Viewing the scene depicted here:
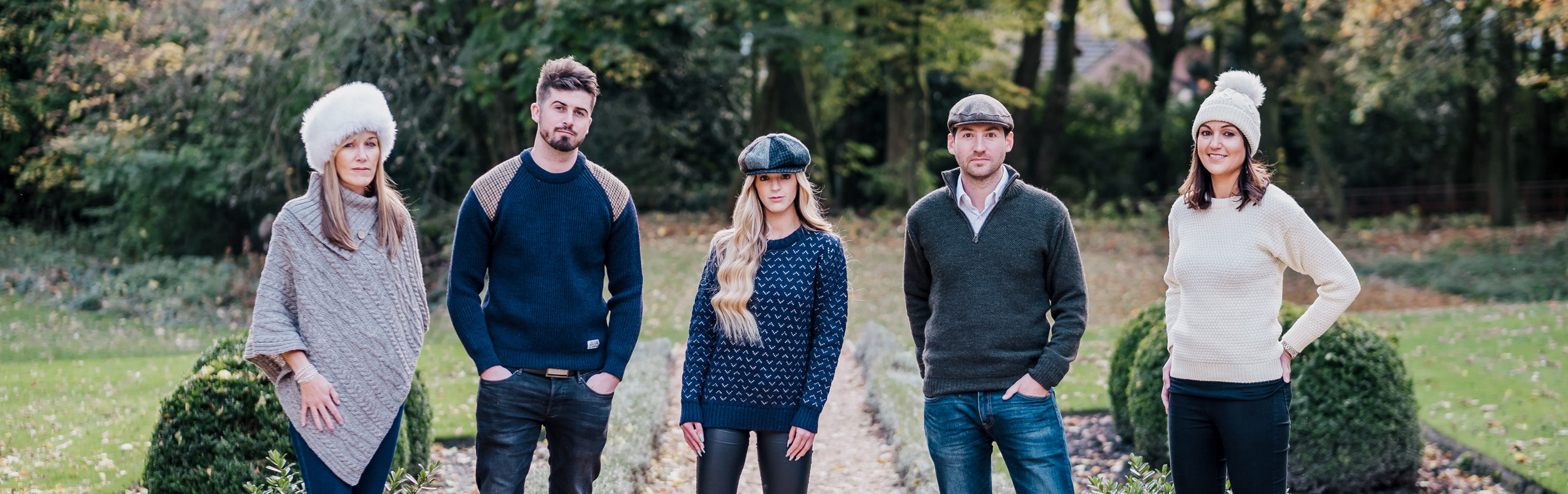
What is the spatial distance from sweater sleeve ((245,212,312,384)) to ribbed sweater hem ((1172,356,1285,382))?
2.71m

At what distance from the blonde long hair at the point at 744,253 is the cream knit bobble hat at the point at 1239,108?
1.23 metres

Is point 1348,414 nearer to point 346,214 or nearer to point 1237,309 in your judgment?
point 1237,309

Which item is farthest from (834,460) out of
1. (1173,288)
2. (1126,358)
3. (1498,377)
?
(1498,377)

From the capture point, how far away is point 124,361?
9.16m

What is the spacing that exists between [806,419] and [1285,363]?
151 cm

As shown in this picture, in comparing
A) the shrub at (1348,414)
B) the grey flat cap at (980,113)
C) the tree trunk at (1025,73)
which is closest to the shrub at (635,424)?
the grey flat cap at (980,113)

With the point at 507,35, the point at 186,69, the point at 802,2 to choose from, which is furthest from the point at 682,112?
the point at 186,69

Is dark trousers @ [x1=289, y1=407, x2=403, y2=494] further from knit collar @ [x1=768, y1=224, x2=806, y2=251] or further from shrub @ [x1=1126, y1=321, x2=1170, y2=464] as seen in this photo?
shrub @ [x1=1126, y1=321, x2=1170, y2=464]

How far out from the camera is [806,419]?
3.51 meters

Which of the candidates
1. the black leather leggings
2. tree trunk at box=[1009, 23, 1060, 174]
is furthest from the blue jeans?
tree trunk at box=[1009, 23, 1060, 174]

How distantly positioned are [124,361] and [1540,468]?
10.0m

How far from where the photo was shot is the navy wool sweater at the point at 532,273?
362 cm

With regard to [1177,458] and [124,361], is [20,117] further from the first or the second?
[1177,458]

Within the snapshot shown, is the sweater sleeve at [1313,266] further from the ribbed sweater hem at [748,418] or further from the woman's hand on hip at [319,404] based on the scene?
the woman's hand on hip at [319,404]
